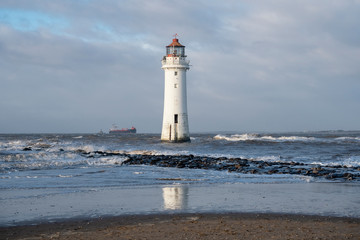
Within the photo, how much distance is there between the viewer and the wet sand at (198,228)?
6637 millimetres

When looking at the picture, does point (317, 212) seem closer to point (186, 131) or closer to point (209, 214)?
point (209, 214)

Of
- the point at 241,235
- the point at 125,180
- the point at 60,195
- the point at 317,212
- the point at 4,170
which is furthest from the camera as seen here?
the point at 4,170

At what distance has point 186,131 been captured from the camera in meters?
36.4

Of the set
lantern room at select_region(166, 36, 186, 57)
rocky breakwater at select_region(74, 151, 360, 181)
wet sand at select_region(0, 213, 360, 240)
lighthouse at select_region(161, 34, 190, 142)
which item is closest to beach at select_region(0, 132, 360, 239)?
wet sand at select_region(0, 213, 360, 240)

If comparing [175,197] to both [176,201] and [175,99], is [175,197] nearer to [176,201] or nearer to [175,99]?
[176,201]

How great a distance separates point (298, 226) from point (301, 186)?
5837 mm

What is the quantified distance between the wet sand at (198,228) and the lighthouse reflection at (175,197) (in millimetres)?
953

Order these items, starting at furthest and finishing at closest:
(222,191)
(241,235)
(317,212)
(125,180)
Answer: (125,180)
(222,191)
(317,212)
(241,235)

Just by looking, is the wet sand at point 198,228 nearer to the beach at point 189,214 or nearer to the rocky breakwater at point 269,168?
the beach at point 189,214

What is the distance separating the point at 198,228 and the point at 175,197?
11.0 feet

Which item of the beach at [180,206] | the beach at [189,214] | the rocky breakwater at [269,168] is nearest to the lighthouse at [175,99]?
the rocky breakwater at [269,168]

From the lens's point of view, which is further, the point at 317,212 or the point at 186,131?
the point at 186,131

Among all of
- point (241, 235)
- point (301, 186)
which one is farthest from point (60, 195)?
point (301, 186)

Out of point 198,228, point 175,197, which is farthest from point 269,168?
point 198,228
